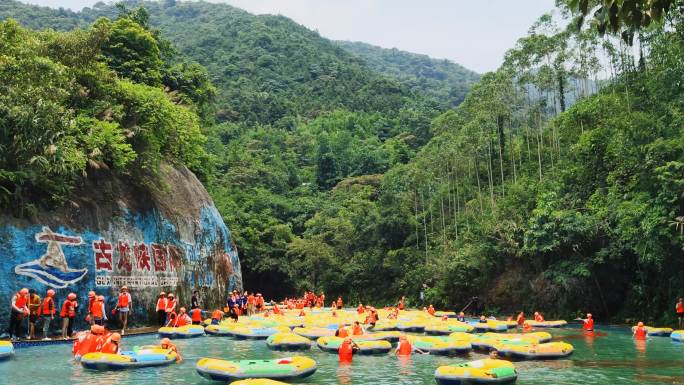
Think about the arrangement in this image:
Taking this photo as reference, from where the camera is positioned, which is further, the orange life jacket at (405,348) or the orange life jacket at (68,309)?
the orange life jacket at (68,309)

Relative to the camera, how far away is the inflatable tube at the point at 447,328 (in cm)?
2352

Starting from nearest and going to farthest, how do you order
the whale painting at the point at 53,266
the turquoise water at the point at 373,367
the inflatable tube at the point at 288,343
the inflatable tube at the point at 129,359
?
the turquoise water at the point at 373,367
the inflatable tube at the point at 129,359
the whale painting at the point at 53,266
the inflatable tube at the point at 288,343

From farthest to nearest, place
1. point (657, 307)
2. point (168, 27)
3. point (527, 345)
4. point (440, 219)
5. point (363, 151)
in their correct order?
point (168, 27) < point (363, 151) < point (440, 219) < point (657, 307) < point (527, 345)

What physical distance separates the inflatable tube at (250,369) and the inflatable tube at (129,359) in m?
2.08

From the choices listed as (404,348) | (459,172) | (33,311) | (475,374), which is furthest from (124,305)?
(459,172)

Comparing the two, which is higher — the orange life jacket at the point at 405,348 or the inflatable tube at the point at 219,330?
the inflatable tube at the point at 219,330

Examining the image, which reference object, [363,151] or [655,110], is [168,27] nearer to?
[363,151]

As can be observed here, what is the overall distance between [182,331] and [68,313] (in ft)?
13.8

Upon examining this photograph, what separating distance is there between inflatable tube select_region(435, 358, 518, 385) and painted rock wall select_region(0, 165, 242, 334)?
12.5 meters

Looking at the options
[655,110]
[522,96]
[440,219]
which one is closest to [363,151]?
[440,219]

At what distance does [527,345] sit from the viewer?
1739 centimetres

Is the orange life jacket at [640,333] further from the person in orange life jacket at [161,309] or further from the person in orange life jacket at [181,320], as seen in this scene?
the person in orange life jacket at [161,309]

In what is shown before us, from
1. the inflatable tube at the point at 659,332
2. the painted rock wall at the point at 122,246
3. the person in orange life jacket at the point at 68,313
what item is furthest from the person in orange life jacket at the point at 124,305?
the inflatable tube at the point at 659,332

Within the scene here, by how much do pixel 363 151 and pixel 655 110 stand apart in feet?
159
